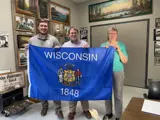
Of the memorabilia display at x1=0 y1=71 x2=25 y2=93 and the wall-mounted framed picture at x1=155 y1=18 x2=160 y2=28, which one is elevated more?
the wall-mounted framed picture at x1=155 y1=18 x2=160 y2=28

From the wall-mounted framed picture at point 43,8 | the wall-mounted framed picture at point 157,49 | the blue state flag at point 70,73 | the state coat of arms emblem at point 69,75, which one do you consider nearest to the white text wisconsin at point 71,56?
the blue state flag at point 70,73

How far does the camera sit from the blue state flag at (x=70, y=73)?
1763mm

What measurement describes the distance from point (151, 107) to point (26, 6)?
2854 mm

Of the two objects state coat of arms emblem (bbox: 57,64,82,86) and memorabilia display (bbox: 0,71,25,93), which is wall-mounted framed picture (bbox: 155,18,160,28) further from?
memorabilia display (bbox: 0,71,25,93)

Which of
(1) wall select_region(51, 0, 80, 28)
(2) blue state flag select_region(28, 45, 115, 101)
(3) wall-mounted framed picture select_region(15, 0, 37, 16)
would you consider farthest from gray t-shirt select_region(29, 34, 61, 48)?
(1) wall select_region(51, 0, 80, 28)

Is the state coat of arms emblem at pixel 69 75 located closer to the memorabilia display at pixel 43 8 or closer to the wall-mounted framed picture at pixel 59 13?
the memorabilia display at pixel 43 8

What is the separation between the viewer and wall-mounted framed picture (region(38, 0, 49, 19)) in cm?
306

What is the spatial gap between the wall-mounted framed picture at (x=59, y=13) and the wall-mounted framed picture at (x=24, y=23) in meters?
0.62

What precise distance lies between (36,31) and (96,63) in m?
1.87

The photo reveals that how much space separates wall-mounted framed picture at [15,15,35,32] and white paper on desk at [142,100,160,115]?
8.41 ft

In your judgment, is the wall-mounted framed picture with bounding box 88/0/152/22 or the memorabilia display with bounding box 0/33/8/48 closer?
the memorabilia display with bounding box 0/33/8/48

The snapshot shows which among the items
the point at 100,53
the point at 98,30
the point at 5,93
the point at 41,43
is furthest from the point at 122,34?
the point at 5,93

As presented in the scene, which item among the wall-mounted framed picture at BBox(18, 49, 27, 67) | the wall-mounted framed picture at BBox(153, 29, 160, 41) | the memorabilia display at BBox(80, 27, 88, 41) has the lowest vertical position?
the wall-mounted framed picture at BBox(18, 49, 27, 67)

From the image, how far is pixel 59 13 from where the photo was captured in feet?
11.7
